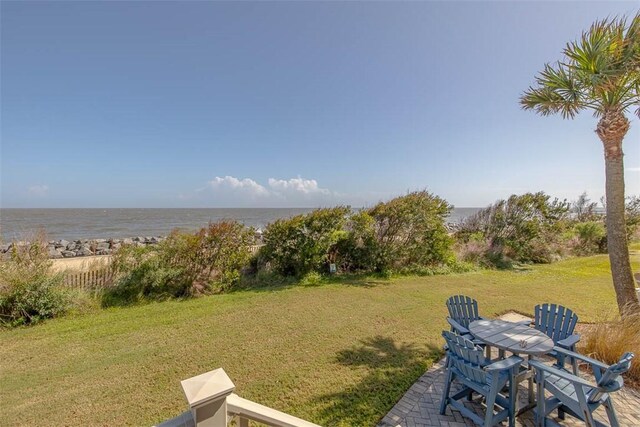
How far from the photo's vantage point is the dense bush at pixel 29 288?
18.0 feet

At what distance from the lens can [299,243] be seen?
9172mm

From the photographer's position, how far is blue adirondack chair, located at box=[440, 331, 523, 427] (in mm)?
2725

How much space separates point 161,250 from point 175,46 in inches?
256

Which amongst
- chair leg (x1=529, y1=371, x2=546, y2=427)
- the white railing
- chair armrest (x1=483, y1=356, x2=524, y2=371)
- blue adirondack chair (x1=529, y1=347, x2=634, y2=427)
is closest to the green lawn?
chair armrest (x1=483, y1=356, x2=524, y2=371)

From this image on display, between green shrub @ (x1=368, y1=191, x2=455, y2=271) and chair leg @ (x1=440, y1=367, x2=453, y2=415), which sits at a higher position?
green shrub @ (x1=368, y1=191, x2=455, y2=271)

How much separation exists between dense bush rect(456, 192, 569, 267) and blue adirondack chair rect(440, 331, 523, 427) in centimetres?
1011

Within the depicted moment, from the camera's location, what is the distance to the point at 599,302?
277 inches

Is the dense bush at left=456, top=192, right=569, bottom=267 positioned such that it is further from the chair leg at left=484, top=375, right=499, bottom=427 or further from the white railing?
the white railing

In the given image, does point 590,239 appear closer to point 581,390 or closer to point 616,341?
point 616,341

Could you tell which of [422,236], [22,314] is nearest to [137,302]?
[22,314]

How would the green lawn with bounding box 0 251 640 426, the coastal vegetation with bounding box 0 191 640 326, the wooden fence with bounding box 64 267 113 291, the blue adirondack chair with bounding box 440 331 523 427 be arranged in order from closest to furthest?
the blue adirondack chair with bounding box 440 331 523 427, the green lawn with bounding box 0 251 640 426, the coastal vegetation with bounding box 0 191 640 326, the wooden fence with bounding box 64 267 113 291

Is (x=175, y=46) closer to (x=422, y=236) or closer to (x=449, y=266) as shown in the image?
(x=422, y=236)

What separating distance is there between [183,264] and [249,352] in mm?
4253

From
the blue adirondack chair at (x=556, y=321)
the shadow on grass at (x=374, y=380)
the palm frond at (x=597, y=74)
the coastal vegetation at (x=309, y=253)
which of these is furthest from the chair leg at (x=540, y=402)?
the coastal vegetation at (x=309, y=253)
